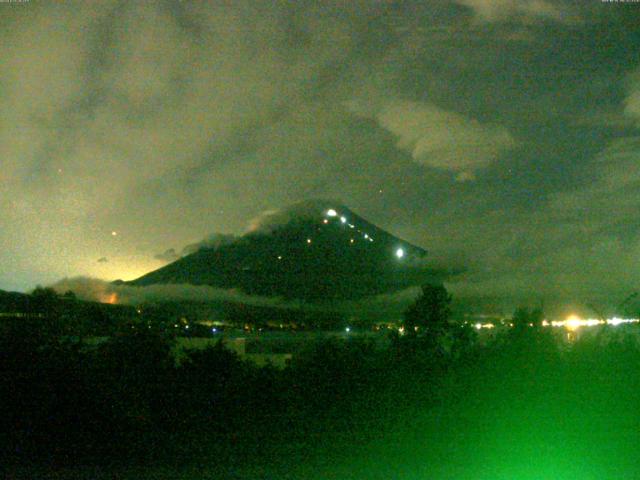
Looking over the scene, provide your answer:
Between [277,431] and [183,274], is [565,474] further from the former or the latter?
[183,274]

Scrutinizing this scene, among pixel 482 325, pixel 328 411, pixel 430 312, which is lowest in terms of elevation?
pixel 328 411

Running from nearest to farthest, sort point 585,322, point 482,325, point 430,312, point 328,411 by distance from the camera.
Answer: point 328,411, point 585,322, point 482,325, point 430,312

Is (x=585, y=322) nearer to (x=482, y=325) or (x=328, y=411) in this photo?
(x=482, y=325)

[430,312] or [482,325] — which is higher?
[430,312]

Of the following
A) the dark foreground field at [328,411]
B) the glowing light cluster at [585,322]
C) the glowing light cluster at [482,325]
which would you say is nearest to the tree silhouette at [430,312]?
the glowing light cluster at [482,325]

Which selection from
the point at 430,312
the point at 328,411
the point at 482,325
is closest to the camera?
the point at 328,411

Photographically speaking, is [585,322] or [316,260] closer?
[585,322]

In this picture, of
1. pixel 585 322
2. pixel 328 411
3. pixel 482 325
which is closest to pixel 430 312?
pixel 482 325

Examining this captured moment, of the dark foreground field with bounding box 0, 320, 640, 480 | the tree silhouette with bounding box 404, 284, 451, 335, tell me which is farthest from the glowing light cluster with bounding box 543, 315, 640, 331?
the tree silhouette with bounding box 404, 284, 451, 335

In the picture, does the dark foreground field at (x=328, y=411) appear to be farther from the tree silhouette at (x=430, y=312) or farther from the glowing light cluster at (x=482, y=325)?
the tree silhouette at (x=430, y=312)
